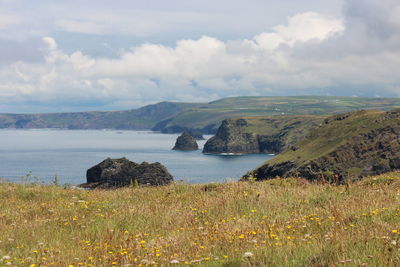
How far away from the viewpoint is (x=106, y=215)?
1309 centimetres

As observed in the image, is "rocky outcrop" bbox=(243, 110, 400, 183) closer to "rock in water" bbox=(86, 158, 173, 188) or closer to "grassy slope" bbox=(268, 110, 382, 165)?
"grassy slope" bbox=(268, 110, 382, 165)

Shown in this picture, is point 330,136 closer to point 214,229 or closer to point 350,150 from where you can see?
point 350,150

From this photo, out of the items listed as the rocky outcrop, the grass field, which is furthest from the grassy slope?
the grass field

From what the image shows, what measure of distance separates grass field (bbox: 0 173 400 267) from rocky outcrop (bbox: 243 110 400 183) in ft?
329

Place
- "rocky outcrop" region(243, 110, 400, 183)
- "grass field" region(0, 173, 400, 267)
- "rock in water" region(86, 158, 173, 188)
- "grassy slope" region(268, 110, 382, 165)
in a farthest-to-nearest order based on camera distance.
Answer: "grassy slope" region(268, 110, 382, 165) < "rocky outcrop" region(243, 110, 400, 183) < "rock in water" region(86, 158, 173, 188) < "grass field" region(0, 173, 400, 267)

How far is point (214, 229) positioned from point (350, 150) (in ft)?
407

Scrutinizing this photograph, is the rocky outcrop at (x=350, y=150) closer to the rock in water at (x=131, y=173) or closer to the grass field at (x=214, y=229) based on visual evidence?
the rock in water at (x=131, y=173)

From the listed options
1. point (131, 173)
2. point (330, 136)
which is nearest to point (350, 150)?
point (330, 136)

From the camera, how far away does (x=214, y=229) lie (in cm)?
1024

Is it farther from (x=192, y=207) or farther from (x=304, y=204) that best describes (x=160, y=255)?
(x=304, y=204)

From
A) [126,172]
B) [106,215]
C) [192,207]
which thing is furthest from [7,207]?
[126,172]

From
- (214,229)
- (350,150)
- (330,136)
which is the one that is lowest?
(350,150)

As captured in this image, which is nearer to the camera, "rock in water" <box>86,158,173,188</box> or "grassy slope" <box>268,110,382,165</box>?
"rock in water" <box>86,158,173,188</box>

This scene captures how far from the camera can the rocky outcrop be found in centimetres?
11869
